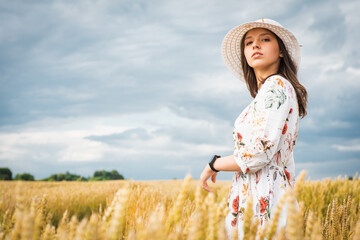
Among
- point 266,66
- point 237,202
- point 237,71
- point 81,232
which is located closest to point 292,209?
point 81,232

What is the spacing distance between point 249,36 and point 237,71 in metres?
0.80

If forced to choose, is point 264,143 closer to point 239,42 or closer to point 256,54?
point 256,54

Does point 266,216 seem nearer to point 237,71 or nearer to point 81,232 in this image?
point 81,232

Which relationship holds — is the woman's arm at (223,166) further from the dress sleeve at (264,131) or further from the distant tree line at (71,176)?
the distant tree line at (71,176)

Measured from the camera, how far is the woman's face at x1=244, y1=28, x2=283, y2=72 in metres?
2.25

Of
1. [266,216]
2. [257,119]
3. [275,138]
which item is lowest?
[266,216]

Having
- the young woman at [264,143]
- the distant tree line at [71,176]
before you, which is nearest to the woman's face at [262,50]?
the young woman at [264,143]

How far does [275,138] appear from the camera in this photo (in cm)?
171

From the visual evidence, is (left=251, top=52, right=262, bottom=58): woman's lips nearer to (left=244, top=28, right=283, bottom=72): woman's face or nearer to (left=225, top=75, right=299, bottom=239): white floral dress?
(left=244, top=28, right=283, bottom=72): woman's face

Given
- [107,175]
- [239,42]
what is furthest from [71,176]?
[239,42]

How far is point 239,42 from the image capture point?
2.96 m

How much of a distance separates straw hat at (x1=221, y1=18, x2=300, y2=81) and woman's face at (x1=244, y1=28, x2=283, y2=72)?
0.19ft

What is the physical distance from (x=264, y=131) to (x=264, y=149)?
0.11 meters

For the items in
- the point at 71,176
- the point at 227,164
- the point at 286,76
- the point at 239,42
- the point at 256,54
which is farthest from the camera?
the point at 71,176
